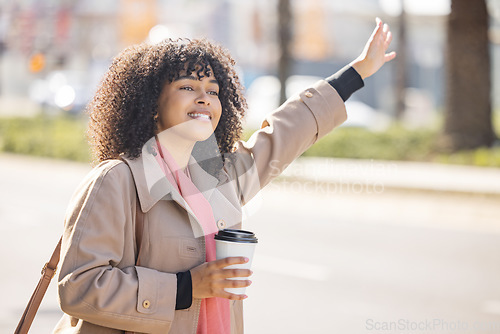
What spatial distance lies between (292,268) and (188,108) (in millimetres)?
5101

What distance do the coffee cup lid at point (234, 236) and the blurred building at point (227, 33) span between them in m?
26.0

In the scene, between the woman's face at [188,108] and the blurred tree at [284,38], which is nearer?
the woman's face at [188,108]

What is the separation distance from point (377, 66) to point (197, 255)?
123 centimetres

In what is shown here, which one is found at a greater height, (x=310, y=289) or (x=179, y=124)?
(x=310, y=289)

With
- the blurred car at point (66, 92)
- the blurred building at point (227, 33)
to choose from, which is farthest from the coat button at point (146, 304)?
the blurred building at point (227, 33)

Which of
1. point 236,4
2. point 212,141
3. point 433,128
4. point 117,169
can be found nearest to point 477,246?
point 212,141

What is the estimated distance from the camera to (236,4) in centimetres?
3769

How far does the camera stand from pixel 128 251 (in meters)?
2.05

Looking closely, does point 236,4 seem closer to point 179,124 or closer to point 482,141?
point 482,141

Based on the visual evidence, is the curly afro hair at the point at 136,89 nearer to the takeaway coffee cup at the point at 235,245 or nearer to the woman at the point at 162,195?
the woman at the point at 162,195

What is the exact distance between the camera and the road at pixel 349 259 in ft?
18.2

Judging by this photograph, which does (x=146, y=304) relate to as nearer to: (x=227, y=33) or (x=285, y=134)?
(x=285, y=134)

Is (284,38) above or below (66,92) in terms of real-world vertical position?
below

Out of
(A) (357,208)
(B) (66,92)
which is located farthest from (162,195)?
(B) (66,92)
